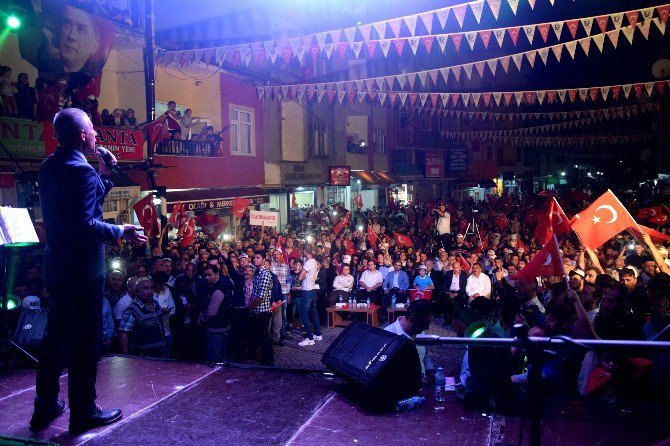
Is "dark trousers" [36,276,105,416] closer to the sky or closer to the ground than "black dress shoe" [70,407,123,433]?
closer to the sky

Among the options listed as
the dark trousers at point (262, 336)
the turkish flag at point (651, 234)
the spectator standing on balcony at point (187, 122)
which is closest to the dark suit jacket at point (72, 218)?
the dark trousers at point (262, 336)

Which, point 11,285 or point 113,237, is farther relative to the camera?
point 11,285

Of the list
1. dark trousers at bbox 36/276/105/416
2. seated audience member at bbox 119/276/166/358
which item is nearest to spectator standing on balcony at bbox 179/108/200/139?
seated audience member at bbox 119/276/166/358

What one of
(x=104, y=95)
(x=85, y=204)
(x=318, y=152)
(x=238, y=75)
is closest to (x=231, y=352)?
(x=85, y=204)

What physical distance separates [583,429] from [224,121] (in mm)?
18597

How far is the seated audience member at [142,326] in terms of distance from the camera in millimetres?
6328

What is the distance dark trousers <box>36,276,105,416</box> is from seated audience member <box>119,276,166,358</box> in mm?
3108

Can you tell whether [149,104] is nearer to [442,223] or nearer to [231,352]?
[231,352]

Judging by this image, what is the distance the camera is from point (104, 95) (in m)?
14.8

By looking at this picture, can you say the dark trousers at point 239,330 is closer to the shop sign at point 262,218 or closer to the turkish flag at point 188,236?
the turkish flag at point 188,236

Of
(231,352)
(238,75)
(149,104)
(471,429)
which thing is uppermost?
(238,75)

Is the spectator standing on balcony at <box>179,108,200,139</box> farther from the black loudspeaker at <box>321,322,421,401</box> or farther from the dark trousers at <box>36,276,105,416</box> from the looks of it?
the dark trousers at <box>36,276,105,416</box>

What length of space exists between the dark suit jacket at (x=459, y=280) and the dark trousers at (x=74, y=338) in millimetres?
8755

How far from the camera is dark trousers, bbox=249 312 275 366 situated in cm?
838
